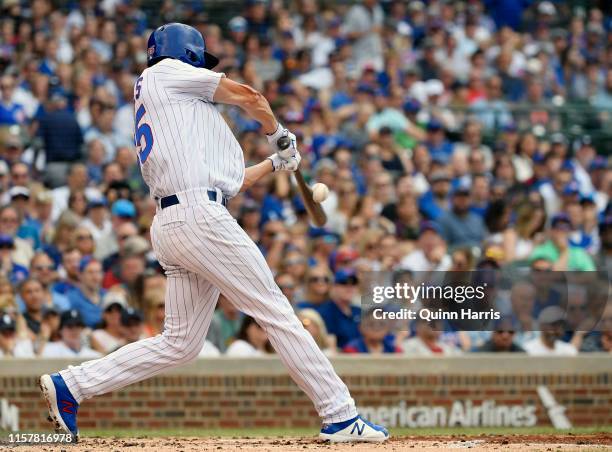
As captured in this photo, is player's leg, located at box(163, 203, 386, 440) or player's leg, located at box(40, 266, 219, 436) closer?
player's leg, located at box(163, 203, 386, 440)

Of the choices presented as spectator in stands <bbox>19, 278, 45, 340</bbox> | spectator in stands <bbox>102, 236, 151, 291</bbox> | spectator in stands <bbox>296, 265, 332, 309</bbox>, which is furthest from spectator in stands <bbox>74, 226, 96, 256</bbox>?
spectator in stands <bbox>296, 265, 332, 309</bbox>

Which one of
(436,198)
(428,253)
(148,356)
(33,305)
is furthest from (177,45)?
(436,198)

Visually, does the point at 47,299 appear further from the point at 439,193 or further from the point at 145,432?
the point at 439,193

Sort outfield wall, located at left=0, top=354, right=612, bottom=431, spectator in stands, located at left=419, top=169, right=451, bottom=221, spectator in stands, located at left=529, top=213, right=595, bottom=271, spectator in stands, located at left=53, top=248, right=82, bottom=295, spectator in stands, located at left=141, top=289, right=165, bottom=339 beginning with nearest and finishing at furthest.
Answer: outfield wall, located at left=0, top=354, right=612, bottom=431 → spectator in stands, located at left=141, top=289, right=165, bottom=339 → spectator in stands, located at left=53, top=248, right=82, bottom=295 → spectator in stands, located at left=529, top=213, right=595, bottom=271 → spectator in stands, located at left=419, top=169, right=451, bottom=221

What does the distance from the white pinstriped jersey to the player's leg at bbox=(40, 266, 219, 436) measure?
0.52m

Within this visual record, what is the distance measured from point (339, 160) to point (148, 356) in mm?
6734

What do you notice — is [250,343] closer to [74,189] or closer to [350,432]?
[74,189]

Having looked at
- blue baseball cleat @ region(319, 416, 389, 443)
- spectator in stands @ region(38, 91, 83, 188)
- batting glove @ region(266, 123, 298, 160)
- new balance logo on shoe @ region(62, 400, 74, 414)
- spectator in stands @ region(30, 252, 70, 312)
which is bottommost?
blue baseball cleat @ region(319, 416, 389, 443)

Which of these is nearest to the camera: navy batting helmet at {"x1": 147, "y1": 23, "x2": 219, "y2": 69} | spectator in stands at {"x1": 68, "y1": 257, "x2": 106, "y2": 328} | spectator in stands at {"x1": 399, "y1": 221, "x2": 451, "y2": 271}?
navy batting helmet at {"x1": 147, "y1": 23, "x2": 219, "y2": 69}

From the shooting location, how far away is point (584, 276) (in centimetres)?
1072

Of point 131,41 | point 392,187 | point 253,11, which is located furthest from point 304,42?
point 392,187

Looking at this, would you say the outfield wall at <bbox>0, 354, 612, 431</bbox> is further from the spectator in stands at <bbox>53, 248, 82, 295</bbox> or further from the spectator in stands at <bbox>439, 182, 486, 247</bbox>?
the spectator in stands at <bbox>439, 182, 486, 247</bbox>

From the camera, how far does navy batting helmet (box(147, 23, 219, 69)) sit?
6.83m

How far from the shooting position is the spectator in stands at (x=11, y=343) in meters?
10.0
